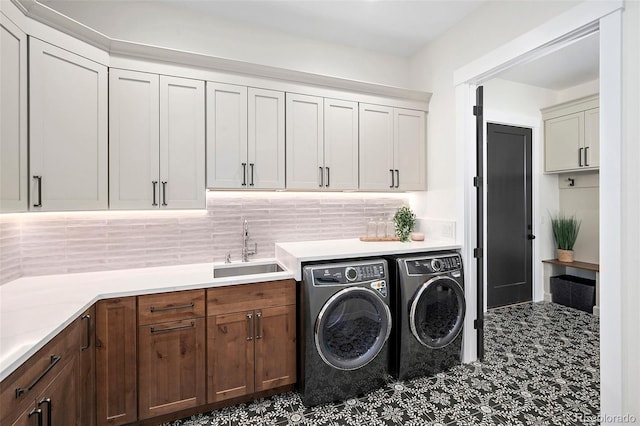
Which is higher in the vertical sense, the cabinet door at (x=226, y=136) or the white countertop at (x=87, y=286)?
the cabinet door at (x=226, y=136)

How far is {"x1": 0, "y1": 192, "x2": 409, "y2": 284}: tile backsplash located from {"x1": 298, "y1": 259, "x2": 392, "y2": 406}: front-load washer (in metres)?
0.84

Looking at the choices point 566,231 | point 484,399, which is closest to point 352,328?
point 484,399

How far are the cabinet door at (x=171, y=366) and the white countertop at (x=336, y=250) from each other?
2.38ft

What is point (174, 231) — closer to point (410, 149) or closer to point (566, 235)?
point (410, 149)

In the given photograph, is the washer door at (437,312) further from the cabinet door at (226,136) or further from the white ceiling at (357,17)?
the white ceiling at (357,17)

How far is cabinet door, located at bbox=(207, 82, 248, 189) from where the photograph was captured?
2332mm

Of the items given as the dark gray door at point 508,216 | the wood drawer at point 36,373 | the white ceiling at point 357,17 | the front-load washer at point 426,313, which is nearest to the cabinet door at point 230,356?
the wood drawer at point 36,373

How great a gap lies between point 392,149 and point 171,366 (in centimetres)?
250

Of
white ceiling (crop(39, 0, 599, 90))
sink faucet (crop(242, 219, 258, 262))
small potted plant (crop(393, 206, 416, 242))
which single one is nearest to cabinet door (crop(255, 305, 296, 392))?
sink faucet (crop(242, 219, 258, 262))

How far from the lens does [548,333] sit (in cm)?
318

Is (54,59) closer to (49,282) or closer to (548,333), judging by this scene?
(49,282)

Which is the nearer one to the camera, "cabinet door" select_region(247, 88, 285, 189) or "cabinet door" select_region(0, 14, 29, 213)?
"cabinet door" select_region(0, 14, 29, 213)

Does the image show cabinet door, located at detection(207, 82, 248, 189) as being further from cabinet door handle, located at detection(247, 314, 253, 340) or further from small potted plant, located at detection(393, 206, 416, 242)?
small potted plant, located at detection(393, 206, 416, 242)

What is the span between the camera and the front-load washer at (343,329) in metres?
2.09
